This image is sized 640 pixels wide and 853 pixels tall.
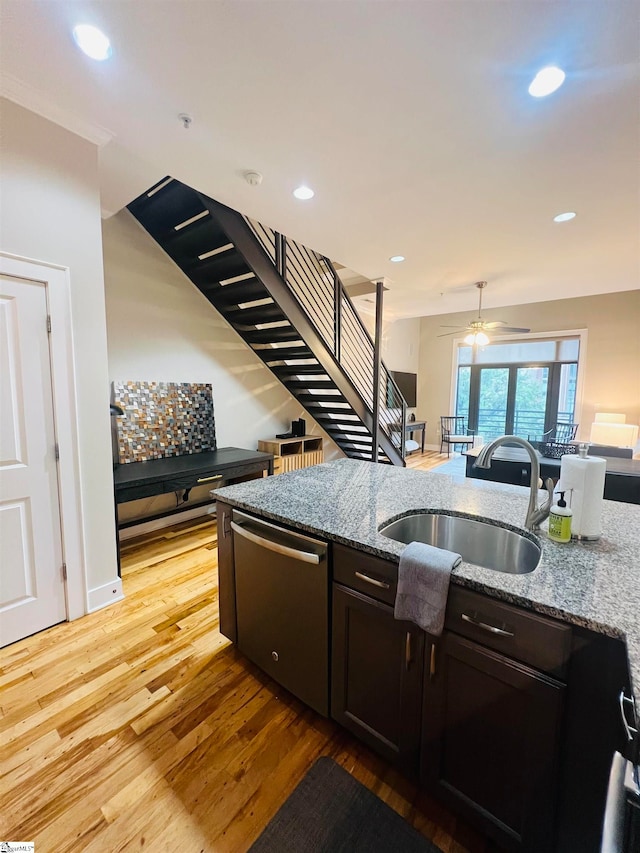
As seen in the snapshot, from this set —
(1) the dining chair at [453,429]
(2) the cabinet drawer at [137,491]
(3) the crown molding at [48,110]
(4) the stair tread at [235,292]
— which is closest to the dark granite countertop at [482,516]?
(2) the cabinet drawer at [137,491]

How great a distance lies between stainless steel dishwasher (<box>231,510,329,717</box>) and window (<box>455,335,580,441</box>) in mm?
6236

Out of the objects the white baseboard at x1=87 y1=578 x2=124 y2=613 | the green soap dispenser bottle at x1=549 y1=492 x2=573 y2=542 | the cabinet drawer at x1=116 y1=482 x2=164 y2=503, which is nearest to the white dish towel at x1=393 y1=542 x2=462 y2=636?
the green soap dispenser bottle at x1=549 y1=492 x2=573 y2=542

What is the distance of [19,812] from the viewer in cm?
123

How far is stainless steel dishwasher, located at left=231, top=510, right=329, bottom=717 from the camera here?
1425 millimetres

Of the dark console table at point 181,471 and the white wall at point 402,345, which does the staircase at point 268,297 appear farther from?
the white wall at point 402,345

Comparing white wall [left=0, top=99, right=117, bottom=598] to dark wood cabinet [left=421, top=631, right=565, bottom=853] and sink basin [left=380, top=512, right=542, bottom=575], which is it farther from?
dark wood cabinet [left=421, top=631, right=565, bottom=853]

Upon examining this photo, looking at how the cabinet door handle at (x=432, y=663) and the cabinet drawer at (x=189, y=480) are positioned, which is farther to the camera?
the cabinet drawer at (x=189, y=480)

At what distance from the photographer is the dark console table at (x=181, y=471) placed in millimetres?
2637

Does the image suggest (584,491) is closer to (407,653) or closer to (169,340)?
(407,653)

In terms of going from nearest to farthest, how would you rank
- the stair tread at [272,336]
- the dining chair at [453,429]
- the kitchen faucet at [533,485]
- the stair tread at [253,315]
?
the kitchen faucet at [533,485]
the stair tread at [253,315]
the stair tread at [272,336]
the dining chair at [453,429]

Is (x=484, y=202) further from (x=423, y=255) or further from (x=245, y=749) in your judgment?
(x=245, y=749)

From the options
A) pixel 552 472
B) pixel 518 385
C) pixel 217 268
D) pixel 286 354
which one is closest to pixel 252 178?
pixel 217 268

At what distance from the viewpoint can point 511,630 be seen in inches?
38.3

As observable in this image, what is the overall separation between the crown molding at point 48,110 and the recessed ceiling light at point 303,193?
3.77 feet
